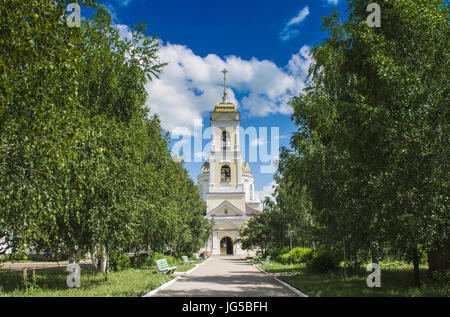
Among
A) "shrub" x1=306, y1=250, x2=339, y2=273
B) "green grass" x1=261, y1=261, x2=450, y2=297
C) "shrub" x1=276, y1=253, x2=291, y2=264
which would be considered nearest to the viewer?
"green grass" x1=261, y1=261, x2=450, y2=297

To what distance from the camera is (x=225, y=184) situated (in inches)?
→ 2133

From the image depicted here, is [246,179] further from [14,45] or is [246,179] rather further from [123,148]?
[14,45]

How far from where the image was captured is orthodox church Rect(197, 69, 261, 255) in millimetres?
52594

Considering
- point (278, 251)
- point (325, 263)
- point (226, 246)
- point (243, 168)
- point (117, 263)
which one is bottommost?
point (226, 246)

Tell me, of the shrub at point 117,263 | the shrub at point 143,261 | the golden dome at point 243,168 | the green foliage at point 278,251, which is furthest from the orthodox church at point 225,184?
the shrub at point 117,263

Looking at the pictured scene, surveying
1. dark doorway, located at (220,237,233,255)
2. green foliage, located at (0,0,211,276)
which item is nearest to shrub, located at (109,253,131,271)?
green foliage, located at (0,0,211,276)

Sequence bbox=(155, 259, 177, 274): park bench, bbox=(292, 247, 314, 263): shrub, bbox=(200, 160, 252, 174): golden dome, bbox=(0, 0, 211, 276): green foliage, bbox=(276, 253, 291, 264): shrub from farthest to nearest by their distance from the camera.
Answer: bbox=(200, 160, 252, 174): golden dome
bbox=(276, 253, 291, 264): shrub
bbox=(292, 247, 314, 263): shrub
bbox=(155, 259, 177, 274): park bench
bbox=(0, 0, 211, 276): green foliage

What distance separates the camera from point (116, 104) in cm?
1316

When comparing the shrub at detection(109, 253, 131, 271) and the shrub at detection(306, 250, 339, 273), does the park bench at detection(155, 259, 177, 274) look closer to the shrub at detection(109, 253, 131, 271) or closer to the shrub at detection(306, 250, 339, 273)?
the shrub at detection(109, 253, 131, 271)

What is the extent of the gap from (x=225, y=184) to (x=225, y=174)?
151cm

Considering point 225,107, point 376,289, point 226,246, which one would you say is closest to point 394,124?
point 376,289

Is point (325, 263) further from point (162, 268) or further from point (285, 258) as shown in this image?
point (285, 258)

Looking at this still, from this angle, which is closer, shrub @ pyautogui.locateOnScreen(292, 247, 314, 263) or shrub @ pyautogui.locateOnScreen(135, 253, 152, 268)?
shrub @ pyautogui.locateOnScreen(135, 253, 152, 268)

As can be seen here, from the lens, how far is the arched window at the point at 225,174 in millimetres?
54094
